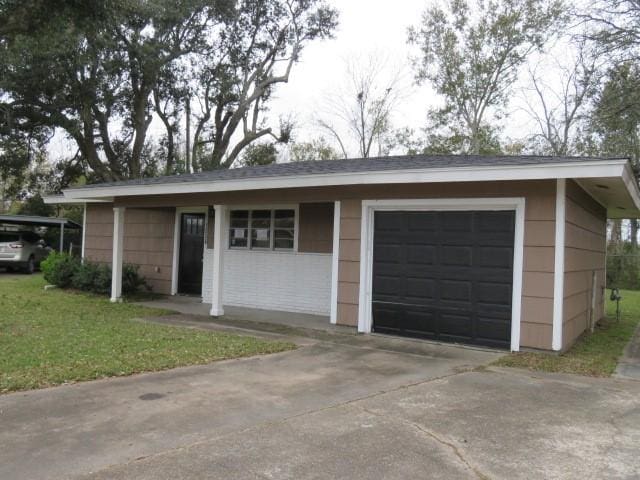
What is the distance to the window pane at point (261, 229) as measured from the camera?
1178 centimetres

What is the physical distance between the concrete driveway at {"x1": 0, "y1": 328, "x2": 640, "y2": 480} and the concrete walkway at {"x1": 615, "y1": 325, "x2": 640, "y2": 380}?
1.69 feet

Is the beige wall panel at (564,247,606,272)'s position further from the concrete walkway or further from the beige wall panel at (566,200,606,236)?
the concrete walkway

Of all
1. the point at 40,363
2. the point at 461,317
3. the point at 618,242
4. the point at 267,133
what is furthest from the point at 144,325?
the point at 618,242

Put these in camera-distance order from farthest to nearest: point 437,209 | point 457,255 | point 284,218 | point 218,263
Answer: point 284,218 → point 218,263 → point 437,209 → point 457,255

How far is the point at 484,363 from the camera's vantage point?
6.91 metres

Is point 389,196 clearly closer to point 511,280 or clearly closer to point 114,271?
point 511,280

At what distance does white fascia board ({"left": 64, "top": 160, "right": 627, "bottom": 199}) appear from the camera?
6766 millimetres

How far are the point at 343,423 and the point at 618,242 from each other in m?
28.4

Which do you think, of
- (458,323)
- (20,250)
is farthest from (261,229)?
(20,250)

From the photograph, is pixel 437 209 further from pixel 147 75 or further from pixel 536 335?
pixel 147 75

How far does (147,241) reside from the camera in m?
14.1

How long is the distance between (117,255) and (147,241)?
68.6 inches

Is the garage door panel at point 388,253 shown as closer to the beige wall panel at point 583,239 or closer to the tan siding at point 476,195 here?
the tan siding at point 476,195

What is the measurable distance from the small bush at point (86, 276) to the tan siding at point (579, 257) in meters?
9.61
